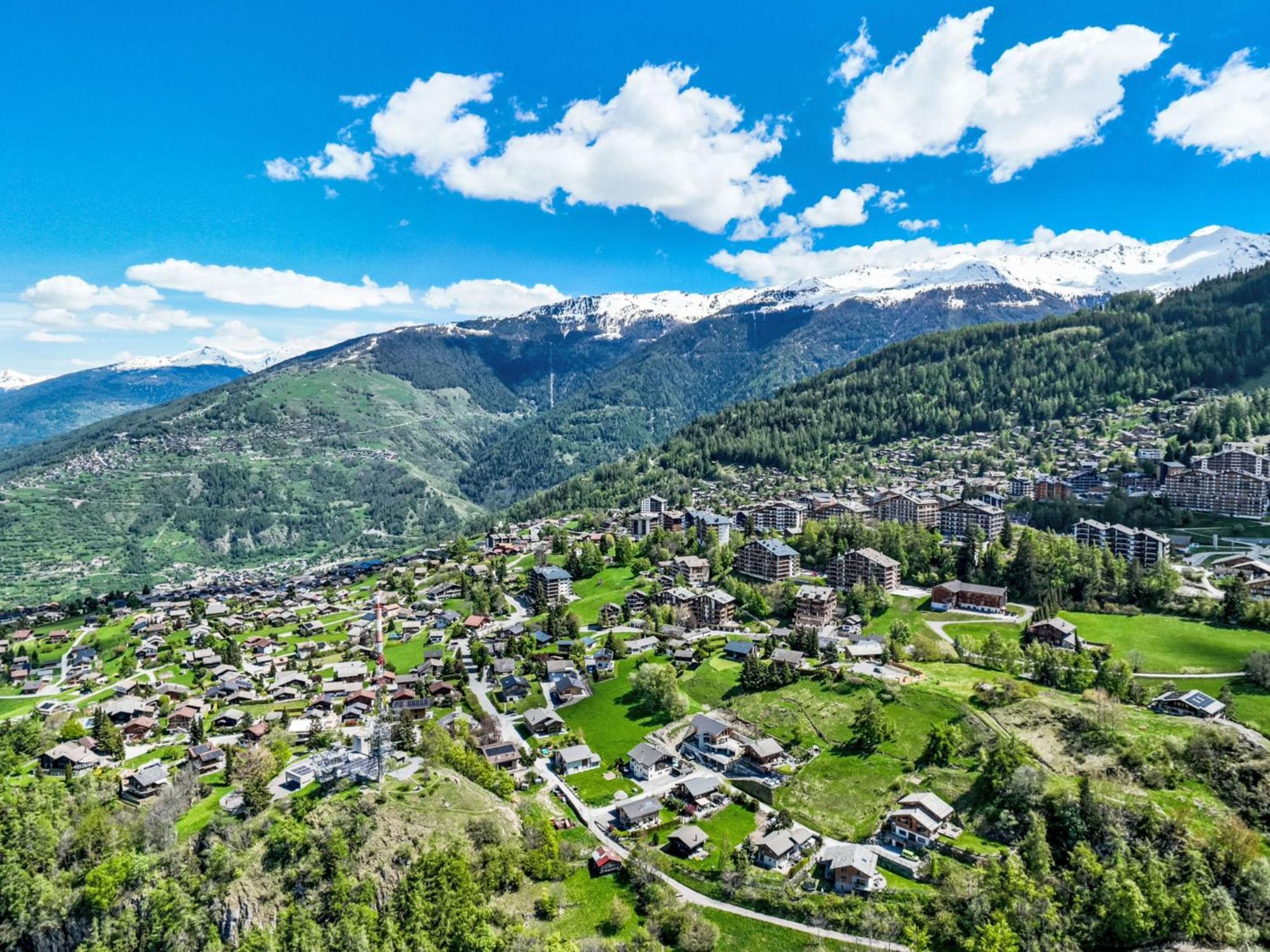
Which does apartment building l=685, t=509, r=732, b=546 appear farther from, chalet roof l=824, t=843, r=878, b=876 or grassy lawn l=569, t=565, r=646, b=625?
chalet roof l=824, t=843, r=878, b=876

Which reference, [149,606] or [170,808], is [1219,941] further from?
[149,606]

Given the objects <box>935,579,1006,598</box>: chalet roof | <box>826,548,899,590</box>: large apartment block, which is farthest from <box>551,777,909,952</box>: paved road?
<box>826,548,899,590</box>: large apartment block

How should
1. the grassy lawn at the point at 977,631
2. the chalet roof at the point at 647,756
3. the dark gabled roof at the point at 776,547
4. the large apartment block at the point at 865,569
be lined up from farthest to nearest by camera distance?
the dark gabled roof at the point at 776,547, the large apartment block at the point at 865,569, the grassy lawn at the point at 977,631, the chalet roof at the point at 647,756

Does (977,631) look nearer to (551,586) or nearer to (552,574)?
(551,586)

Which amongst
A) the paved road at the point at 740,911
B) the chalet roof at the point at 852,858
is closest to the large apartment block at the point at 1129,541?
the chalet roof at the point at 852,858

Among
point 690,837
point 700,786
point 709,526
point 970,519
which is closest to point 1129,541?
point 970,519

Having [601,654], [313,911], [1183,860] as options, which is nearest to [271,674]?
[601,654]

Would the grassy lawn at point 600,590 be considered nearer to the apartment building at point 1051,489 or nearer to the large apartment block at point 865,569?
the large apartment block at point 865,569
